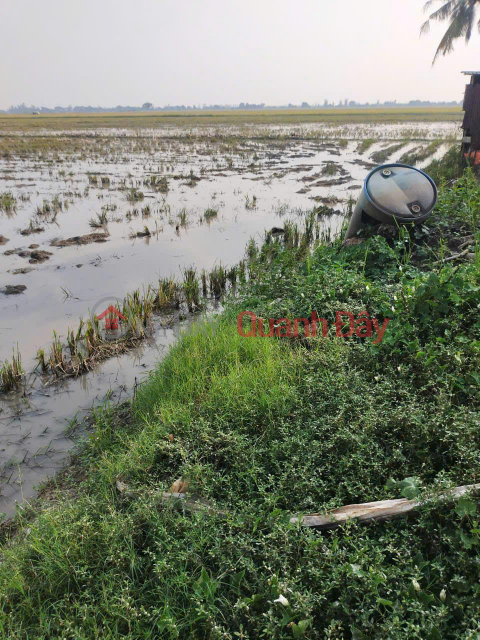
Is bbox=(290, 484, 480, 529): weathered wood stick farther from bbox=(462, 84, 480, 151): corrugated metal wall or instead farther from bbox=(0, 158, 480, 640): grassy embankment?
bbox=(462, 84, 480, 151): corrugated metal wall

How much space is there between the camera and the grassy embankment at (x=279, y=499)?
6.10ft

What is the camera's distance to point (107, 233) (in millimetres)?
9047

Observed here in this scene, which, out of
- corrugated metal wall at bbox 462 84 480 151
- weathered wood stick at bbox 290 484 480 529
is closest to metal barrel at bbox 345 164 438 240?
weathered wood stick at bbox 290 484 480 529

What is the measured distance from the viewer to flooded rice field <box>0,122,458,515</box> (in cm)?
405

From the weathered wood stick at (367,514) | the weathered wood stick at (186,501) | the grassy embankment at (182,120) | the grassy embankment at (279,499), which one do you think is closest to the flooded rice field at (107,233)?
the grassy embankment at (279,499)

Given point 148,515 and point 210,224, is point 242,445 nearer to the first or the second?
point 148,515

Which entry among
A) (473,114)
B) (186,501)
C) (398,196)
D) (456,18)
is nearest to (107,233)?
(398,196)

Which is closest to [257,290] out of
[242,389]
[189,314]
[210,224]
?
[189,314]

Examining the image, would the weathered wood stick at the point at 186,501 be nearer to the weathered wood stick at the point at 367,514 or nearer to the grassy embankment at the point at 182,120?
the weathered wood stick at the point at 367,514

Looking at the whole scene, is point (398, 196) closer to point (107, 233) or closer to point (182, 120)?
point (107, 233)

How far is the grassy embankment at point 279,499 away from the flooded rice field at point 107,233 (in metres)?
0.73

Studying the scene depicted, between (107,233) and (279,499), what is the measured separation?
25.7ft

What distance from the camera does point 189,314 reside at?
5.83m

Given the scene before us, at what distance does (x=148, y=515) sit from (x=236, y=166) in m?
17.1
